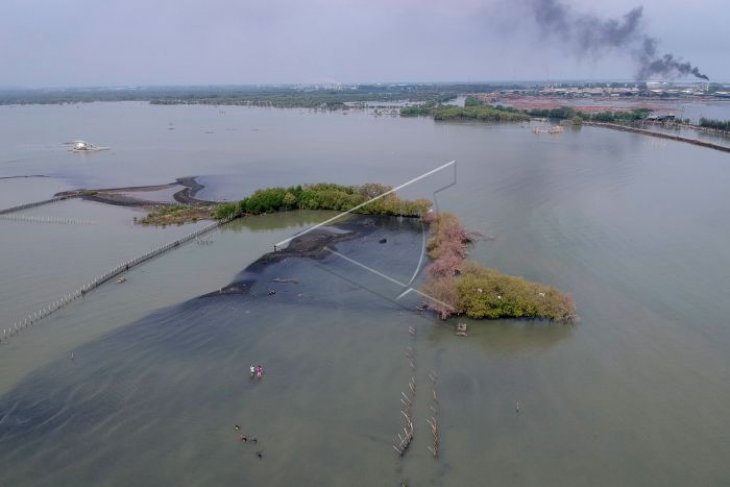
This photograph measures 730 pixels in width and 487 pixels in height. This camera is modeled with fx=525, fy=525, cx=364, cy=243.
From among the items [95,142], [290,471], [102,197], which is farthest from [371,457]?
[95,142]

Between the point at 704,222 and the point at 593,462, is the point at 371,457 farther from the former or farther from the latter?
the point at 704,222

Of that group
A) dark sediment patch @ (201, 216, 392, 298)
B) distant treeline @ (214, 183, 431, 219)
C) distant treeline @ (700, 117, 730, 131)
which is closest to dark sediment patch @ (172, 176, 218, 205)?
distant treeline @ (214, 183, 431, 219)

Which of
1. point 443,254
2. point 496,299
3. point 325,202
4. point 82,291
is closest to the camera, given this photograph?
point 496,299

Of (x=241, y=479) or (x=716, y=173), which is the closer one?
(x=241, y=479)

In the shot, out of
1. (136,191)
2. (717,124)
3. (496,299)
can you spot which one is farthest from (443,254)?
(717,124)

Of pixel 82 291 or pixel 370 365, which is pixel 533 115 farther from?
pixel 82 291

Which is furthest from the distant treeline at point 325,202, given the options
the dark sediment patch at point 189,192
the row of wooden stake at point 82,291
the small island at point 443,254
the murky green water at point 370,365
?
the row of wooden stake at point 82,291
